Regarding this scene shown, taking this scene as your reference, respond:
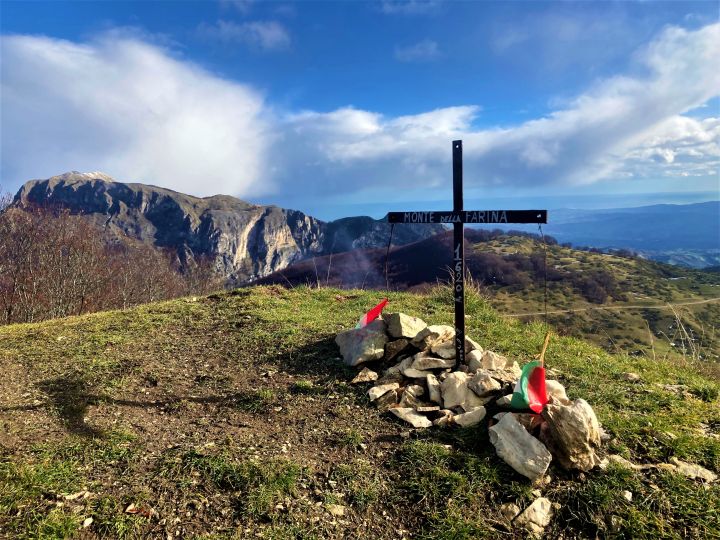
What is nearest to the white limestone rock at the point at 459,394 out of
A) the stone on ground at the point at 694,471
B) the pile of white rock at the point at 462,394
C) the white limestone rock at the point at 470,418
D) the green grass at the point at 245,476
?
the pile of white rock at the point at 462,394

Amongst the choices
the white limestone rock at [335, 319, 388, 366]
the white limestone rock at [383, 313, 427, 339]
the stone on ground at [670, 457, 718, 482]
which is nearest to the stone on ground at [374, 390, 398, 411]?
the white limestone rock at [335, 319, 388, 366]

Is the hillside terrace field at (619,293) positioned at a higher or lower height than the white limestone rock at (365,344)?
lower

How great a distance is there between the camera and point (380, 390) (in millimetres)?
5625

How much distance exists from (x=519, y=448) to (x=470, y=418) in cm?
77

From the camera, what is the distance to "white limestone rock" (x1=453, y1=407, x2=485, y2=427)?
475 centimetres

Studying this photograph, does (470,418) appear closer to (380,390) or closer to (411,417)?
(411,417)

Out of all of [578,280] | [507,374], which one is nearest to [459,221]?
[507,374]

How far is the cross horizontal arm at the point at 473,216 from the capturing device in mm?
5089

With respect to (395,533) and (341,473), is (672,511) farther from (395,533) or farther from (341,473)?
(341,473)

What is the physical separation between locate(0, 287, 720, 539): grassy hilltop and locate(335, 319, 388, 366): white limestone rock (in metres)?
0.27

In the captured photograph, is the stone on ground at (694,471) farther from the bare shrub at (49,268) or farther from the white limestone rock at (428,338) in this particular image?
the bare shrub at (49,268)

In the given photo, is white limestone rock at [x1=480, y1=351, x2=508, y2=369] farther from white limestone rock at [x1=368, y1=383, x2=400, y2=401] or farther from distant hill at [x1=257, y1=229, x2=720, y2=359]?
distant hill at [x1=257, y1=229, x2=720, y2=359]

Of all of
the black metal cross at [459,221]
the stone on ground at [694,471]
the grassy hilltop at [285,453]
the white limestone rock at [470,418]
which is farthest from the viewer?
the black metal cross at [459,221]

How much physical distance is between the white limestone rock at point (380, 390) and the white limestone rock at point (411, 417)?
1.23 feet
